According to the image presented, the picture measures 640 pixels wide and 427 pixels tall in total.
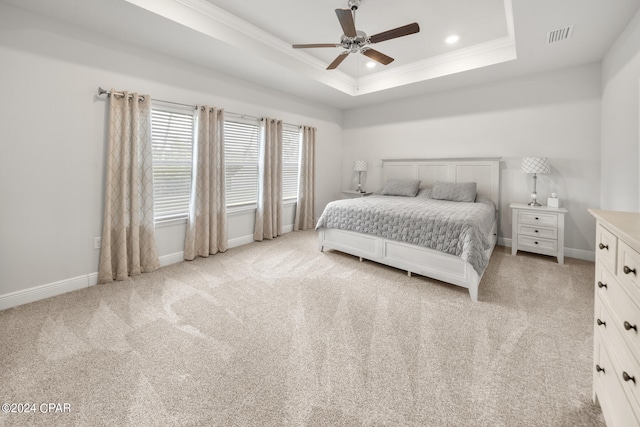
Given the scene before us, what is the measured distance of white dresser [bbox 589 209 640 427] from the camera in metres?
0.88

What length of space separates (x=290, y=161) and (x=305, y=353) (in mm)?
3729

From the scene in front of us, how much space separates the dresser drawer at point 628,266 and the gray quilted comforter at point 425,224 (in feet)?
4.89

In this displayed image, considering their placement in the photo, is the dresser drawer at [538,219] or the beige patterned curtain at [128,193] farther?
the dresser drawer at [538,219]

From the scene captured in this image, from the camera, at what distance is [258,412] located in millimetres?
1341

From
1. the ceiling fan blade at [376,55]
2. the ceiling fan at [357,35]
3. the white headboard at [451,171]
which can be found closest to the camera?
the ceiling fan at [357,35]

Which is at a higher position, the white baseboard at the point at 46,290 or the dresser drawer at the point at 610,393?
the dresser drawer at the point at 610,393

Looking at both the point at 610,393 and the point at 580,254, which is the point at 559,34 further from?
the point at 610,393

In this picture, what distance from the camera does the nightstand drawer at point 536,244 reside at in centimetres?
343

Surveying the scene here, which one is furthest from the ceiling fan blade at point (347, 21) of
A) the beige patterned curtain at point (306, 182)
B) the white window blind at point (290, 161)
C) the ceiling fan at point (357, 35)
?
the beige patterned curtain at point (306, 182)

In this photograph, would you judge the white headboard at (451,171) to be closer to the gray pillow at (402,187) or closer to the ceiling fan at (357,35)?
the gray pillow at (402,187)

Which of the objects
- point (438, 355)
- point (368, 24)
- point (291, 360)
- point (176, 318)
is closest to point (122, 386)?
point (176, 318)

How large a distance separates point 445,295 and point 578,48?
3.12 metres

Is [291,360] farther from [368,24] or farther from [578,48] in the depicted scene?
[578,48]

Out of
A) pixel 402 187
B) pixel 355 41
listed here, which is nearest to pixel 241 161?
pixel 355 41
